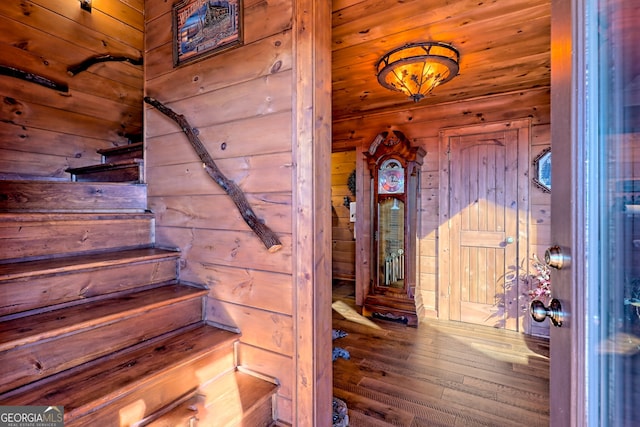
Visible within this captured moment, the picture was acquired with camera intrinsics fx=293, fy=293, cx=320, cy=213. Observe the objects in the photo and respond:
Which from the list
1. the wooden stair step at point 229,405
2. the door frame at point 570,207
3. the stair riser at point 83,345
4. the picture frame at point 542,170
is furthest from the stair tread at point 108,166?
the picture frame at point 542,170

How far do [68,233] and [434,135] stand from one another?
11.1 feet

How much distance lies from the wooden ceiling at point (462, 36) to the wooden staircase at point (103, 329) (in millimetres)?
1886

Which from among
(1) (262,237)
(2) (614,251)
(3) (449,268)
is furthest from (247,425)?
(3) (449,268)

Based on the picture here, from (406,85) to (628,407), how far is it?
2.18 metres

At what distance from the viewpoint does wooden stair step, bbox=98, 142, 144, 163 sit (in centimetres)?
221

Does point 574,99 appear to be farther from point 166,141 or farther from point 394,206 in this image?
point 394,206

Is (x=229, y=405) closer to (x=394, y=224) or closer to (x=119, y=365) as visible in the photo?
(x=119, y=365)

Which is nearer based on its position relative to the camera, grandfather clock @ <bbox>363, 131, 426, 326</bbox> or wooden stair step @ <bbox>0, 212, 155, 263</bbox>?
wooden stair step @ <bbox>0, 212, 155, 263</bbox>

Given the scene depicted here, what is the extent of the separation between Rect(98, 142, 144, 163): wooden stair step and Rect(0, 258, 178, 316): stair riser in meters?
0.99

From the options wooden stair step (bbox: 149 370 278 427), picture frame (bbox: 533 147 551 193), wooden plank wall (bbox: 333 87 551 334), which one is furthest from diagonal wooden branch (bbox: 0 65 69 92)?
picture frame (bbox: 533 147 551 193)

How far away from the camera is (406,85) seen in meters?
2.27

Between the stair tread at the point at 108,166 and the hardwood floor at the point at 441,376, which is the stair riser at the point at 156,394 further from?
the stair tread at the point at 108,166

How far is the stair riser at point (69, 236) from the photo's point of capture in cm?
137

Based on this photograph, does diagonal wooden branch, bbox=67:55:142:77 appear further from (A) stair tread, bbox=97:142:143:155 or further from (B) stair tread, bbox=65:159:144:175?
(B) stair tread, bbox=65:159:144:175
